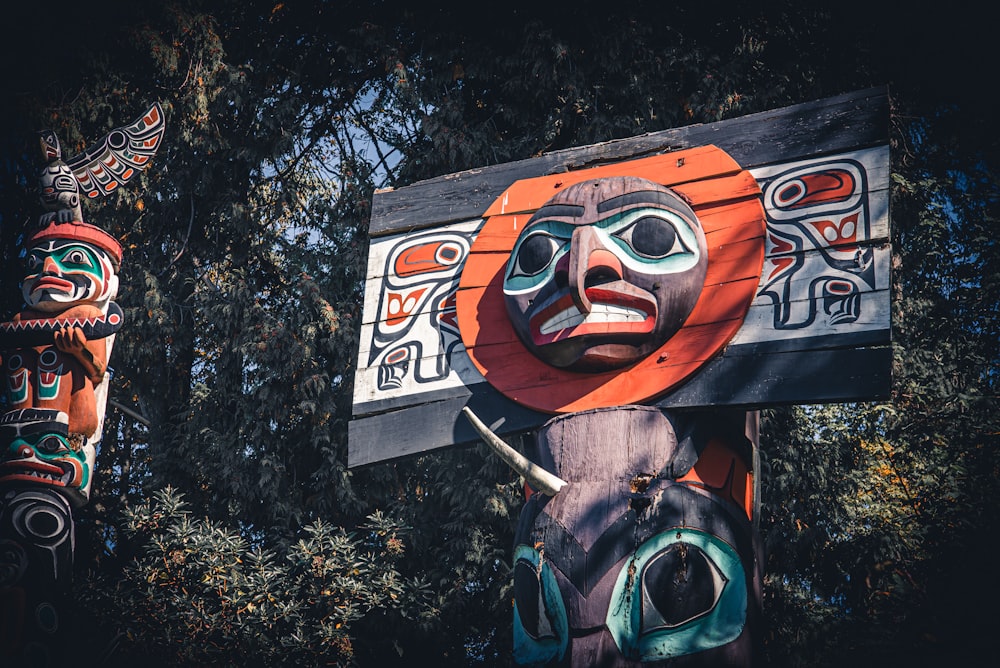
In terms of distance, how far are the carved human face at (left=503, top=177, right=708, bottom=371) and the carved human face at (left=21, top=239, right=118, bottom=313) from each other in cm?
370

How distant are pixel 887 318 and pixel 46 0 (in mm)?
8957

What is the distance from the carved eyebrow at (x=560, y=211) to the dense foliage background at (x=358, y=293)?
119 inches

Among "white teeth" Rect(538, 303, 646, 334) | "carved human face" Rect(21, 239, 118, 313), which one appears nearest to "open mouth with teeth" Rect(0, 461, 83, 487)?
"carved human face" Rect(21, 239, 118, 313)

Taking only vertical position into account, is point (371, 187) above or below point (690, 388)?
above

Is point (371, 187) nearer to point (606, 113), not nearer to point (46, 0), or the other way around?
point (606, 113)

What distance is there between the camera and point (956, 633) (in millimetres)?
6176

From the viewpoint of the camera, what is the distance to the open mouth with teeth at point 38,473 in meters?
7.81

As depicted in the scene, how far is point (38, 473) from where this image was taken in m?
7.84

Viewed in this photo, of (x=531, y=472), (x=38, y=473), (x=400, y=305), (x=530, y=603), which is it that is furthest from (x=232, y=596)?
(x=531, y=472)

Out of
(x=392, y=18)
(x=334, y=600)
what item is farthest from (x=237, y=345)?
(x=392, y=18)

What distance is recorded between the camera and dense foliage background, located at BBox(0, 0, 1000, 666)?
839 cm

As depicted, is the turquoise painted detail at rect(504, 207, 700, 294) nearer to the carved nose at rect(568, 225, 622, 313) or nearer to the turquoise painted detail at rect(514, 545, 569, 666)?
the carved nose at rect(568, 225, 622, 313)

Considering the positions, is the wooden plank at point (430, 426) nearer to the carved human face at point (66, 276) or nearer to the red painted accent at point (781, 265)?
the red painted accent at point (781, 265)

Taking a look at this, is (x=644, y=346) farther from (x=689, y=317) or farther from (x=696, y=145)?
(x=696, y=145)
